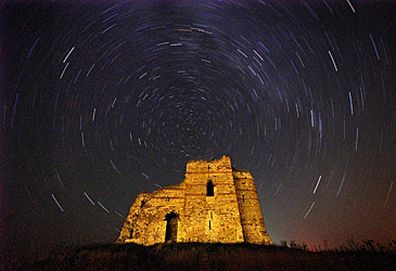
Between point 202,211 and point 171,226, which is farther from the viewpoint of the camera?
point 171,226

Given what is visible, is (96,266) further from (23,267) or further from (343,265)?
(343,265)

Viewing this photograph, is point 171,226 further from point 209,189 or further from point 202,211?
point 209,189

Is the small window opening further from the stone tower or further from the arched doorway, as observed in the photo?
→ the arched doorway

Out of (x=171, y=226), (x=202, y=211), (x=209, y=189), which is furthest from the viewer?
(x=209, y=189)

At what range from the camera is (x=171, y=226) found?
19062 mm

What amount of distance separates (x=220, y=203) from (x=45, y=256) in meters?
12.1

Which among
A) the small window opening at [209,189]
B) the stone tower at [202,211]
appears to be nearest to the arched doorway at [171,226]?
the stone tower at [202,211]

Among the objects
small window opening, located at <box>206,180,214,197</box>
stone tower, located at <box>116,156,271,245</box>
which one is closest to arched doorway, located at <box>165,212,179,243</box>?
stone tower, located at <box>116,156,271,245</box>

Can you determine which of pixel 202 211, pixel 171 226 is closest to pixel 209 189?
pixel 202 211

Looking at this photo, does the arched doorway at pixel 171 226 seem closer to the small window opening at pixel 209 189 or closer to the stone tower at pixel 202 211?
the stone tower at pixel 202 211

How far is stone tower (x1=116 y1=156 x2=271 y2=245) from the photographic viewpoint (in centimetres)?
1666

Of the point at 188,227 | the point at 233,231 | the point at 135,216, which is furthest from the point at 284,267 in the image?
the point at 135,216

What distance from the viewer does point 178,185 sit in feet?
69.7

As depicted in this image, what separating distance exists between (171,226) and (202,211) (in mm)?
3419
